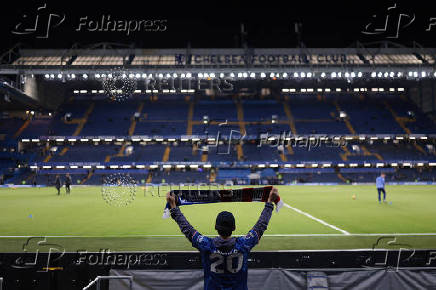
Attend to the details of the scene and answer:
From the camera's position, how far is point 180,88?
7438 cm

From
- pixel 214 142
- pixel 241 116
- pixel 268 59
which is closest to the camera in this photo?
pixel 268 59

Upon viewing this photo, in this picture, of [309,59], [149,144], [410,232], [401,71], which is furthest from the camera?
[149,144]

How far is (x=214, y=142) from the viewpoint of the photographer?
65812mm

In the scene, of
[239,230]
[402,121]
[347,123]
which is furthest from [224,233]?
[402,121]

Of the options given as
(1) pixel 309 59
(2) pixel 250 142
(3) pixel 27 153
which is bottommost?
(3) pixel 27 153

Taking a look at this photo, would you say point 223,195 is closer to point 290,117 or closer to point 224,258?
point 224,258

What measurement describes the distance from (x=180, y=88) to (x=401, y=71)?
42933mm

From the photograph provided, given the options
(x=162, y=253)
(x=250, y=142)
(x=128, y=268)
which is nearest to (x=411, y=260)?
(x=162, y=253)

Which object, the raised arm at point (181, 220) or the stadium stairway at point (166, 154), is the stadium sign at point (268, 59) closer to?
the stadium stairway at point (166, 154)

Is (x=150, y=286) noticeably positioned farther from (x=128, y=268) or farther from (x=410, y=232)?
(x=410, y=232)

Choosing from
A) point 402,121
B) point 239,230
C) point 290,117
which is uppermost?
point 290,117

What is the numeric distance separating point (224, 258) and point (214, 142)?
6216 centimetres

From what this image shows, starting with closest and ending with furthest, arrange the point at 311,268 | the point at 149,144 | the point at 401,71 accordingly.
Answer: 1. the point at 311,268
2. the point at 401,71
3. the point at 149,144

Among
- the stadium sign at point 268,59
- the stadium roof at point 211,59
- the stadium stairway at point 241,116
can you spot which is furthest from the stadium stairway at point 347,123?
the stadium stairway at point 241,116
